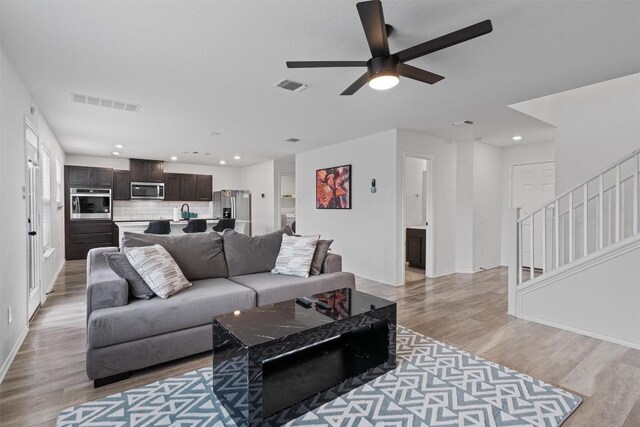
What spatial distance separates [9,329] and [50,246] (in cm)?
305

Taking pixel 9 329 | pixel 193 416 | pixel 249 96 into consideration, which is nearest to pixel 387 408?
pixel 193 416

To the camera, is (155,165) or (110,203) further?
(155,165)

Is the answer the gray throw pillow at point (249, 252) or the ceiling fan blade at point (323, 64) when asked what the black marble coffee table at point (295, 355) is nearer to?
the gray throw pillow at point (249, 252)

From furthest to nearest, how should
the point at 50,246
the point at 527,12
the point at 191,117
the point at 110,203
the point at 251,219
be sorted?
the point at 251,219 → the point at 110,203 → the point at 50,246 → the point at 191,117 → the point at 527,12

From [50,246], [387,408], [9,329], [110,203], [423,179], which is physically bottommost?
[387,408]

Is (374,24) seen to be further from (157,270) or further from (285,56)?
(157,270)

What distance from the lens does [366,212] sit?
545 centimetres

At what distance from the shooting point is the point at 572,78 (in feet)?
9.91

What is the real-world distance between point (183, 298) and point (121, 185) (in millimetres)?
6569

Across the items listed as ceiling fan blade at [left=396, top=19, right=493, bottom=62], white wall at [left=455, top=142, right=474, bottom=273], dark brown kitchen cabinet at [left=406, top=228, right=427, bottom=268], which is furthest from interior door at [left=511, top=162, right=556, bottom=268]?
ceiling fan blade at [left=396, top=19, right=493, bottom=62]

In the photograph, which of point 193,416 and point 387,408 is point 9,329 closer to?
point 193,416

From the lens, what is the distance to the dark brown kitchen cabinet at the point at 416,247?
606 centimetres

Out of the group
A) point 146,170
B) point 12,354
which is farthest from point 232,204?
point 12,354

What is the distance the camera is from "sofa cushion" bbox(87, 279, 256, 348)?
7.12 ft
